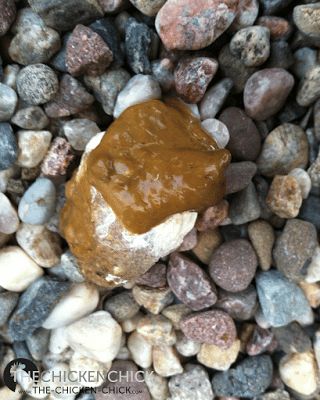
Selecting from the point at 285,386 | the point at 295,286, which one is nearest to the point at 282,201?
the point at 295,286

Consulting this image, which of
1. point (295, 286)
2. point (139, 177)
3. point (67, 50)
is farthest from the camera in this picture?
point (295, 286)

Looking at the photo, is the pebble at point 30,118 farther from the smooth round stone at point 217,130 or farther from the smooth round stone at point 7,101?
the smooth round stone at point 217,130

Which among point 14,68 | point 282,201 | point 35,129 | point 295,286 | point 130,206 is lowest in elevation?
point 295,286

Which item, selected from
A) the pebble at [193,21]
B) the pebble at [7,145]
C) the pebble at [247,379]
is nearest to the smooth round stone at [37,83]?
the pebble at [7,145]

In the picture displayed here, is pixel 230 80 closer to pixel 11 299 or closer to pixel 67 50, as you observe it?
pixel 67 50

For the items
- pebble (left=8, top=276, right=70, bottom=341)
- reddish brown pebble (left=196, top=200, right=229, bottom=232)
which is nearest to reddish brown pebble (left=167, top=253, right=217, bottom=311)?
reddish brown pebble (left=196, top=200, right=229, bottom=232)

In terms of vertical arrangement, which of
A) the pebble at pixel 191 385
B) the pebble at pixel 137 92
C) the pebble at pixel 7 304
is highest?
the pebble at pixel 137 92

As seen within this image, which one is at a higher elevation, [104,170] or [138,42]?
[138,42]

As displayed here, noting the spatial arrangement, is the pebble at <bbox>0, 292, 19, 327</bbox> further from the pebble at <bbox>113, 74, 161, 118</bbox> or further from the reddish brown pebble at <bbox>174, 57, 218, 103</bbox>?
the reddish brown pebble at <bbox>174, 57, 218, 103</bbox>
